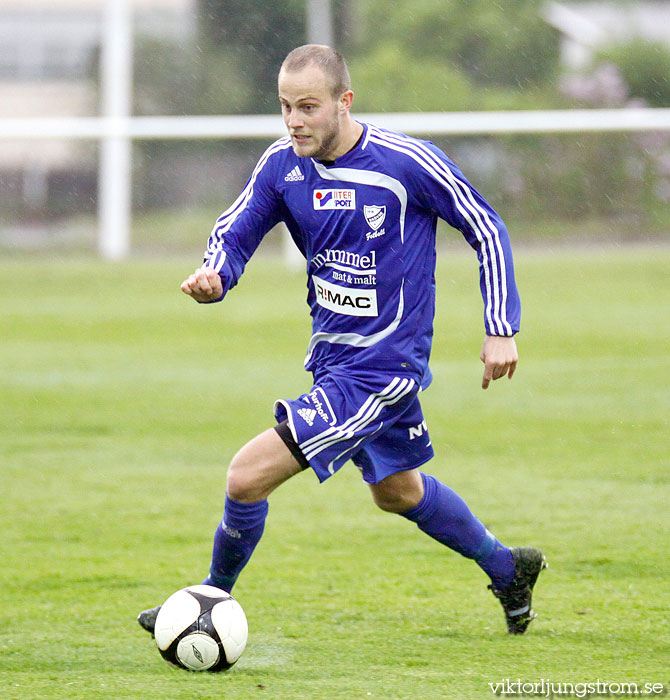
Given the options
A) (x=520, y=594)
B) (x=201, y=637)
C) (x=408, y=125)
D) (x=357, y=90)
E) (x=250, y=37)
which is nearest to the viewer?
(x=201, y=637)

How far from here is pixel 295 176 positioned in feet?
12.6

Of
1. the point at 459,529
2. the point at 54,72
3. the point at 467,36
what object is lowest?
the point at 459,529

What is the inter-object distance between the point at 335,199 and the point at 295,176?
6.3 inches

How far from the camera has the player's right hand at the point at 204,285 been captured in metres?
3.54

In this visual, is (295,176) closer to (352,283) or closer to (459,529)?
(352,283)

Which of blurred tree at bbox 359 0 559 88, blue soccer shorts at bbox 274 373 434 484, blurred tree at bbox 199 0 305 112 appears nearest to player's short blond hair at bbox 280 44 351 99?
blue soccer shorts at bbox 274 373 434 484

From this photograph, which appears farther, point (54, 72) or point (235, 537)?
point (54, 72)

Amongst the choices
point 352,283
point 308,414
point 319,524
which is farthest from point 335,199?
point 319,524

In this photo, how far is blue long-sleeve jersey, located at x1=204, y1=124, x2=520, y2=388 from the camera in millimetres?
3729

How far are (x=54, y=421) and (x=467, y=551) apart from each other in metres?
4.86

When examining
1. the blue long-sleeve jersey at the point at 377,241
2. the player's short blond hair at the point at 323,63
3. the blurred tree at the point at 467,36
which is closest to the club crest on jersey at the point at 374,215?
the blue long-sleeve jersey at the point at 377,241

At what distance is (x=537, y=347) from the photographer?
1172cm

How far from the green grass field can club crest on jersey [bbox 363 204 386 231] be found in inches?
51.7

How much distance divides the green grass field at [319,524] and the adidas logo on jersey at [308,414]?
72cm
